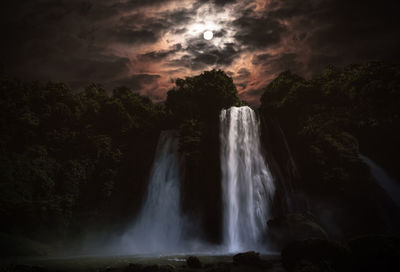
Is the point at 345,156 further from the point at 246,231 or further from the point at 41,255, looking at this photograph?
the point at 41,255

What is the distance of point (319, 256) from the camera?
10.7 m

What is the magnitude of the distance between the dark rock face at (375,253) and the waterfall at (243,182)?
33.1 feet

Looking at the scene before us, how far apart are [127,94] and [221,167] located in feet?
48.3

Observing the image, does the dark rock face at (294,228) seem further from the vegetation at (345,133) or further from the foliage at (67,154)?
the foliage at (67,154)

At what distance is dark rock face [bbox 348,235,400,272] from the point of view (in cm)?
913

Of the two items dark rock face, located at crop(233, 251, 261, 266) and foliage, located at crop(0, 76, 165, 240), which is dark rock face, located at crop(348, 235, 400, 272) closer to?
dark rock face, located at crop(233, 251, 261, 266)

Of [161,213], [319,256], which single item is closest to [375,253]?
[319,256]

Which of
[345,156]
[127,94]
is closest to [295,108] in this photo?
[345,156]

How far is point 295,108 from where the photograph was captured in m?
27.5

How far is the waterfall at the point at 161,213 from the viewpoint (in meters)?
22.8

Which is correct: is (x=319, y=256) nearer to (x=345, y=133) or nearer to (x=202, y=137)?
(x=202, y=137)

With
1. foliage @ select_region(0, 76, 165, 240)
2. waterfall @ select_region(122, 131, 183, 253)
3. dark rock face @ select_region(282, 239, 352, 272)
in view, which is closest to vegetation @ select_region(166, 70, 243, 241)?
waterfall @ select_region(122, 131, 183, 253)

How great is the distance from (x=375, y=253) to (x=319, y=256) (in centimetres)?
195

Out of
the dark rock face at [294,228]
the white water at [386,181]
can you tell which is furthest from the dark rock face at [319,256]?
the white water at [386,181]
